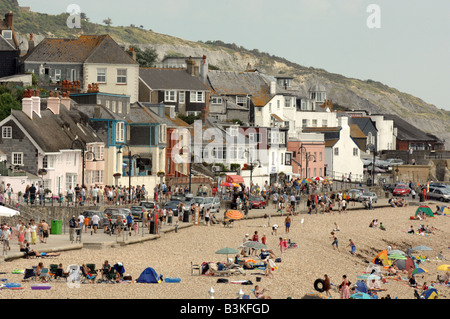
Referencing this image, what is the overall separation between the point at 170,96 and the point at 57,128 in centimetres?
3322

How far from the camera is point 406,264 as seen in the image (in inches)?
1833

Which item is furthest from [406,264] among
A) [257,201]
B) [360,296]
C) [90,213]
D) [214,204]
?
[257,201]

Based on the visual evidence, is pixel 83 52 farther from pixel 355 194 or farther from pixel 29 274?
pixel 29 274

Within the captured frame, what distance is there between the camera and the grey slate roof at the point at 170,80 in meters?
91.4

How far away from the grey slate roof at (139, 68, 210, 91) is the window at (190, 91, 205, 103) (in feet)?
1.41

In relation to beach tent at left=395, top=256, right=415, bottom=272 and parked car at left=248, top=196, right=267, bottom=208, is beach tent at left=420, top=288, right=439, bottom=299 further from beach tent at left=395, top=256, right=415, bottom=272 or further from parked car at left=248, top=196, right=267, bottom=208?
parked car at left=248, top=196, right=267, bottom=208

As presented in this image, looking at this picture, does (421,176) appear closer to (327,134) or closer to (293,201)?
(327,134)

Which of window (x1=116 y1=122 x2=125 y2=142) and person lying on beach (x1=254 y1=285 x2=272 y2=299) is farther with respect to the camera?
window (x1=116 y1=122 x2=125 y2=142)

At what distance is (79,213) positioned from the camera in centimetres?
5222

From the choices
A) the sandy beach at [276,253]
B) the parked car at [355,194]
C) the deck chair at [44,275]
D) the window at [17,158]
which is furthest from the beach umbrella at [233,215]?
the deck chair at [44,275]

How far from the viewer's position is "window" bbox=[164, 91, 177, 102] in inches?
3600

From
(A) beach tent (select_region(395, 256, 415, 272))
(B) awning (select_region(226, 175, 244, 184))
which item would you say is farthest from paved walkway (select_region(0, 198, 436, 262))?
(B) awning (select_region(226, 175, 244, 184))

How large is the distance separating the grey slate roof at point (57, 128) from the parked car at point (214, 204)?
9576 millimetres

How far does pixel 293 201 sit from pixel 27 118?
22.5 metres
